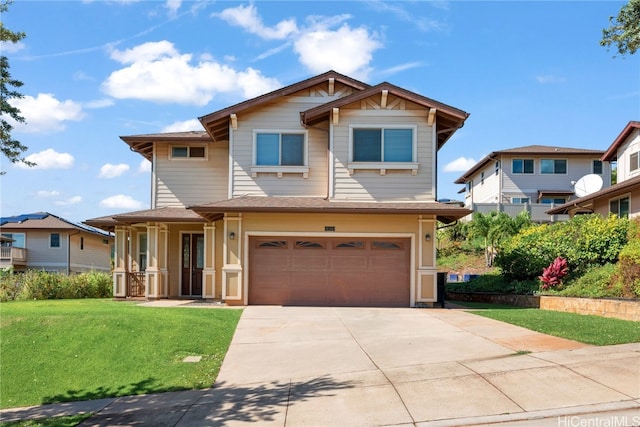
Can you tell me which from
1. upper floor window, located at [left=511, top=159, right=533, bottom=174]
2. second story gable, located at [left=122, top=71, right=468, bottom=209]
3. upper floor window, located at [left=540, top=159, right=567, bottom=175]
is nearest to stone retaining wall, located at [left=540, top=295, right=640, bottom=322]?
second story gable, located at [left=122, top=71, right=468, bottom=209]

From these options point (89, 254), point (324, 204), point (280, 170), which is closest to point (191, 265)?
point (280, 170)

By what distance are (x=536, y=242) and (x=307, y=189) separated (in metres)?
8.41

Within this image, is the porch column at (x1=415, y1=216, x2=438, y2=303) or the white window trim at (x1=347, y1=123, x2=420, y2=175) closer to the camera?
the porch column at (x1=415, y1=216, x2=438, y2=303)

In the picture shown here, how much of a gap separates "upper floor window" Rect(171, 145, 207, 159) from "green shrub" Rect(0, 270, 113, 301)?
6.23 m

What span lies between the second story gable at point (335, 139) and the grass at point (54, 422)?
10.9m

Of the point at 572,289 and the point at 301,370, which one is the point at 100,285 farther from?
the point at 572,289

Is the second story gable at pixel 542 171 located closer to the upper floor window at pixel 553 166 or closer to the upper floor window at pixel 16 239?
the upper floor window at pixel 553 166

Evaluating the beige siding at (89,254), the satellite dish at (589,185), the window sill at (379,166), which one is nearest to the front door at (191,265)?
the window sill at (379,166)

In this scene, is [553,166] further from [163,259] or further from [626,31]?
[163,259]

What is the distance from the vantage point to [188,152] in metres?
19.4

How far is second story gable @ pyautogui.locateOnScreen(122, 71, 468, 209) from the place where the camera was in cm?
1683

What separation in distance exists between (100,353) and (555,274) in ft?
43.5

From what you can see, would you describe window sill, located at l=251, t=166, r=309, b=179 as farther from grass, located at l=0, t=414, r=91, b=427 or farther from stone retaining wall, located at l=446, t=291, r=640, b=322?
grass, located at l=0, t=414, r=91, b=427

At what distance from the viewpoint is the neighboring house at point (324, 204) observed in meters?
16.3
